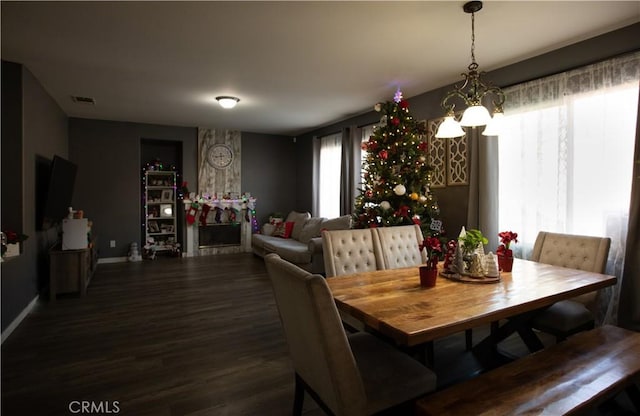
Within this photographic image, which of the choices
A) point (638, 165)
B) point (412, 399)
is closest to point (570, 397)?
point (412, 399)

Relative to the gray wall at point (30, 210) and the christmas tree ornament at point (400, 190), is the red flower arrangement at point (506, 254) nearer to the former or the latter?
the christmas tree ornament at point (400, 190)

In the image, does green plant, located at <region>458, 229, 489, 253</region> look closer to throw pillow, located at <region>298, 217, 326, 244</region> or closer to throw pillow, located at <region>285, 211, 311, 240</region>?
throw pillow, located at <region>298, 217, 326, 244</region>

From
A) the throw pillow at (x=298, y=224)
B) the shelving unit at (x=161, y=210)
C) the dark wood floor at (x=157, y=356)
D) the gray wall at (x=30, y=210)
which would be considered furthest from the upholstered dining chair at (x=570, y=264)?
the shelving unit at (x=161, y=210)

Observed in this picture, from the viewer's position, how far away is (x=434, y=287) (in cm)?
195

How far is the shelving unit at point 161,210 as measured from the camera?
6.78 m

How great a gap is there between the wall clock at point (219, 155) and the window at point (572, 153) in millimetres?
5307

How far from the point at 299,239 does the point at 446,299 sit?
15.1ft

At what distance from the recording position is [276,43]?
299 centimetres

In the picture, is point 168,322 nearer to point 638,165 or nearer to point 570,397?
point 570,397

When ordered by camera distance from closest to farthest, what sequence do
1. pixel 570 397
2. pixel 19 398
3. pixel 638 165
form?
pixel 570 397 < pixel 19 398 < pixel 638 165

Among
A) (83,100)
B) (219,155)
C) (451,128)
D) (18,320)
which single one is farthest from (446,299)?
(219,155)

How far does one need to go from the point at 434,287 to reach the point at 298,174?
6207mm

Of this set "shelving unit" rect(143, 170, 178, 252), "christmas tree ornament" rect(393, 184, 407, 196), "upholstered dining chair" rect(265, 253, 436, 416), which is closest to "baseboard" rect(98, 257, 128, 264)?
"shelving unit" rect(143, 170, 178, 252)

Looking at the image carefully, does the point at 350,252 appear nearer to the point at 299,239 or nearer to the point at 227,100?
the point at 227,100
